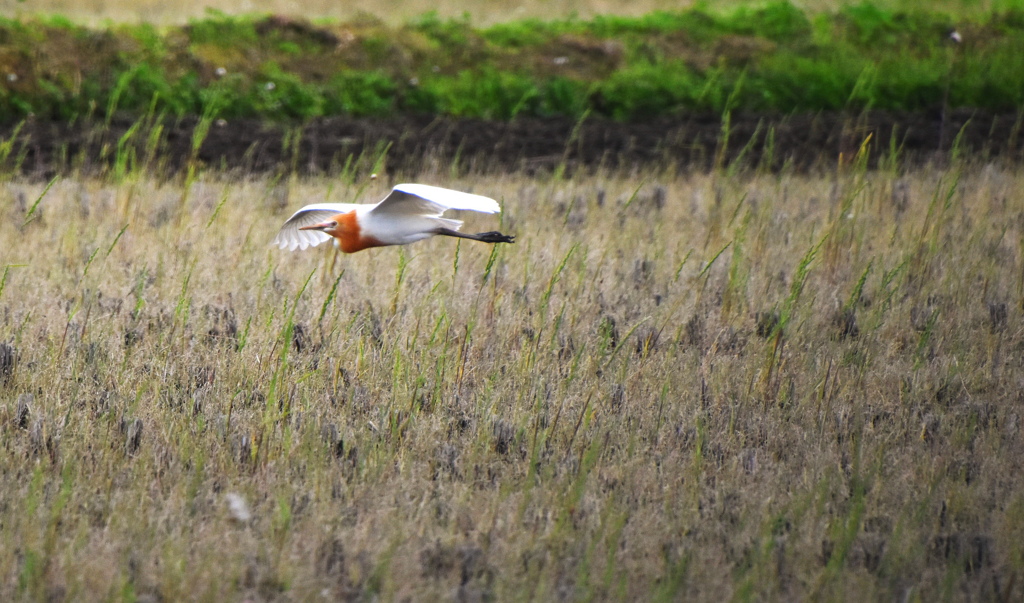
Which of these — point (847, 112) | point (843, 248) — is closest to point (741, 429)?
point (843, 248)

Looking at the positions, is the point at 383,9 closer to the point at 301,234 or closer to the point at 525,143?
the point at 525,143

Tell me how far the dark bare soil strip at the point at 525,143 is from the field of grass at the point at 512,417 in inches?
80.7

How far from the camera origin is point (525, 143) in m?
9.73

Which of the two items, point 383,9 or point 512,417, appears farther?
point 383,9

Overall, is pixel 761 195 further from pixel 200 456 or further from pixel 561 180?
pixel 200 456

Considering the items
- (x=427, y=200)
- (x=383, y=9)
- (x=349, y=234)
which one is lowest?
(x=349, y=234)

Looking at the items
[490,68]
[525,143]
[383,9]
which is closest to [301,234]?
[525,143]

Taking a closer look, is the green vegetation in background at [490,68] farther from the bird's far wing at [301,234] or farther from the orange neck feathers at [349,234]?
the orange neck feathers at [349,234]

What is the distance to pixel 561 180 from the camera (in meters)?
8.41

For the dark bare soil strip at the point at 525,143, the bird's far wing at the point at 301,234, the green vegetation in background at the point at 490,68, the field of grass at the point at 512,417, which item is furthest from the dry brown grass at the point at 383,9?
the bird's far wing at the point at 301,234

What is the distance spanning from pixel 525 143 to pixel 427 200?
18.0ft

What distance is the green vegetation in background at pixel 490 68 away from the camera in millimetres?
10555

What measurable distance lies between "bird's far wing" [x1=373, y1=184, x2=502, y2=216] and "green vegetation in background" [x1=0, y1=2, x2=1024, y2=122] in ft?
18.2

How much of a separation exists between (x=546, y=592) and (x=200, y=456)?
53.1 inches
